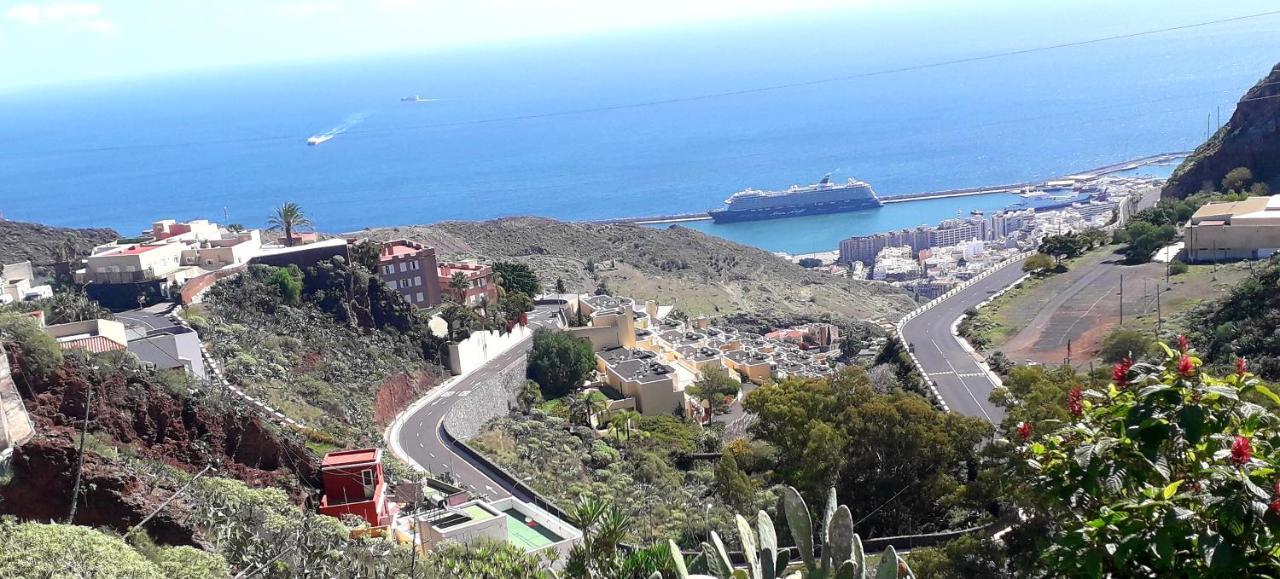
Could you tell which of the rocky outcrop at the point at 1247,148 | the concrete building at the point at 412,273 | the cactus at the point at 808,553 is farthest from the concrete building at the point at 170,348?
the rocky outcrop at the point at 1247,148

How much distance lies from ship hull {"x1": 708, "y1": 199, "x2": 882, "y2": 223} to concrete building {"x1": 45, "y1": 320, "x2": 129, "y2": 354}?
233 feet

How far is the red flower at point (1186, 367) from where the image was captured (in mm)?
5469

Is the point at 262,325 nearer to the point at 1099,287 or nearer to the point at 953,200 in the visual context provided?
the point at 1099,287

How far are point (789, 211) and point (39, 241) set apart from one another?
2316 inches

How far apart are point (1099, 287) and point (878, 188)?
67755mm

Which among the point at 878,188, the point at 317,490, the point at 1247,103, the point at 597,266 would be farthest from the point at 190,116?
the point at 317,490

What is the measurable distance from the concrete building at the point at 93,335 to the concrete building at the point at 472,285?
1263 cm

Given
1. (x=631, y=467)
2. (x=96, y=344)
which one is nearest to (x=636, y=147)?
(x=631, y=467)

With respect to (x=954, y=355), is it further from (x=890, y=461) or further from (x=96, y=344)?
(x=96, y=344)

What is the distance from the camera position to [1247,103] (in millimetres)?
46062

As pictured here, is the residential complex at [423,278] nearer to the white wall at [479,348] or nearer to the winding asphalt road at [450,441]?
the white wall at [479,348]

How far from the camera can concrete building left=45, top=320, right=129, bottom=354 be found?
1890 cm

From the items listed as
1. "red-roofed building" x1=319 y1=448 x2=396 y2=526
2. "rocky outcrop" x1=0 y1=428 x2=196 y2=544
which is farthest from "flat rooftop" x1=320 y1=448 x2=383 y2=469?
"rocky outcrop" x1=0 y1=428 x2=196 y2=544

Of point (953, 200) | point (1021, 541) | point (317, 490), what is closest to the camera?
point (1021, 541)
